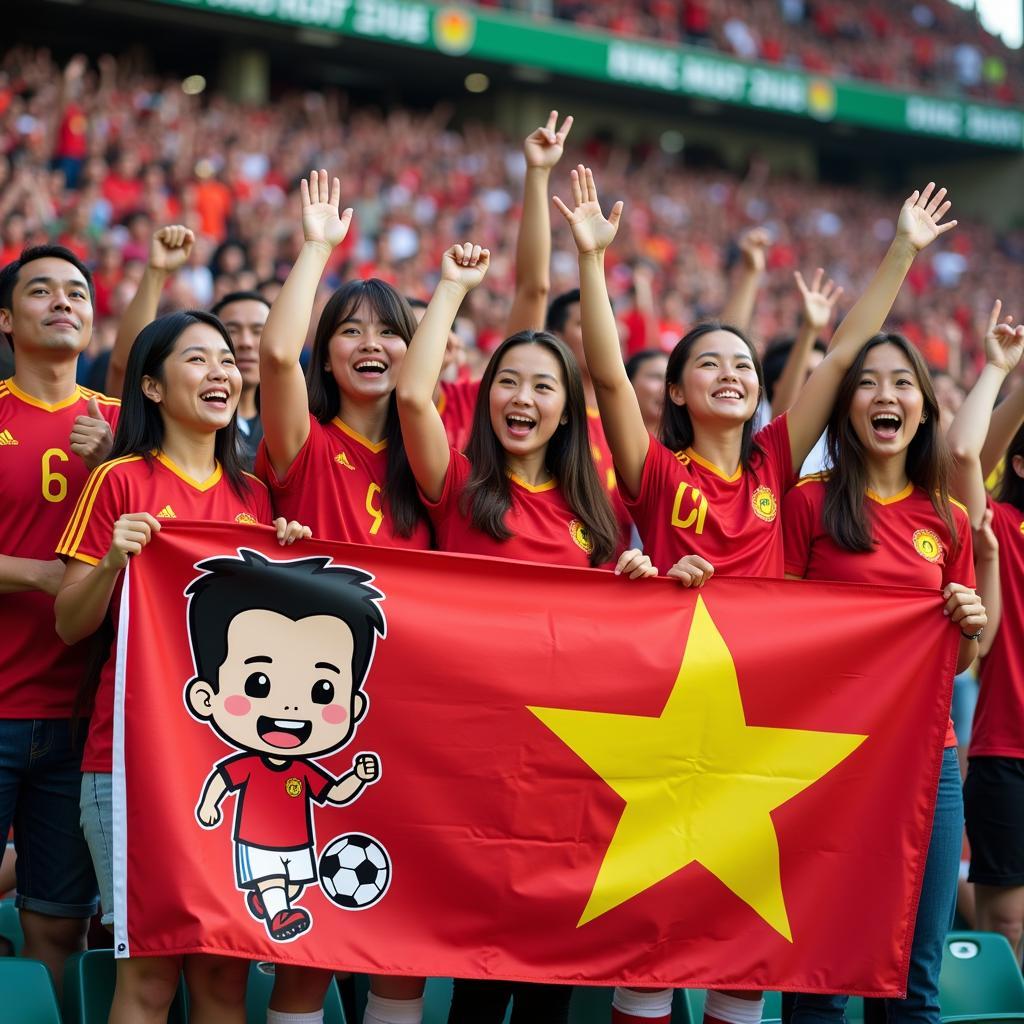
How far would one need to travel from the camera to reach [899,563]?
372 centimetres

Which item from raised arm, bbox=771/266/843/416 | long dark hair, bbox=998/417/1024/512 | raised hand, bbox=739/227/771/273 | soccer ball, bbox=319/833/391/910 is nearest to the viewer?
soccer ball, bbox=319/833/391/910

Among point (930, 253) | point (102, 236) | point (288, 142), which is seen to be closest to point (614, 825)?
point (102, 236)

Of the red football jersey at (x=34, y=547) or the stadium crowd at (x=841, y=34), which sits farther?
the stadium crowd at (x=841, y=34)

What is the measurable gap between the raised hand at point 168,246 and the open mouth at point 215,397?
3.38ft

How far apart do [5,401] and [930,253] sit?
886 inches

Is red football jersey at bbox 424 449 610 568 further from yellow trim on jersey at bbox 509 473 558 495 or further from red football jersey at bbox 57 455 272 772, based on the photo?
red football jersey at bbox 57 455 272 772

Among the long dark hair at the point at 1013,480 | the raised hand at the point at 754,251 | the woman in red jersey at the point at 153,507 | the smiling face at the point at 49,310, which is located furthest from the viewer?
the raised hand at the point at 754,251

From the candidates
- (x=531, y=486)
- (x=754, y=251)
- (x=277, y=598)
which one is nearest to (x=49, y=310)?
(x=277, y=598)

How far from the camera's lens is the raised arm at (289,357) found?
3443 millimetres

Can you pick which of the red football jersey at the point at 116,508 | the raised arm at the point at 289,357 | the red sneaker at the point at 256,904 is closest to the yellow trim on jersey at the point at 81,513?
the red football jersey at the point at 116,508

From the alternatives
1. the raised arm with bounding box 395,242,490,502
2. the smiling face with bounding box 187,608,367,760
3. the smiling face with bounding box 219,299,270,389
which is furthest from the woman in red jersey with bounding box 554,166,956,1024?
the smiling face with bounding box 219,299,270,389

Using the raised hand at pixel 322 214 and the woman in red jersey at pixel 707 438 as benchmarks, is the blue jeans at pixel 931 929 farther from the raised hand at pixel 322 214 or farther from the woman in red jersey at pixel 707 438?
the raised hand at pixel 322 214

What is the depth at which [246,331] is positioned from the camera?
4.80 meters

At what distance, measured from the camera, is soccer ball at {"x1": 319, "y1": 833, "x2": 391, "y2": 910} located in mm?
3273
